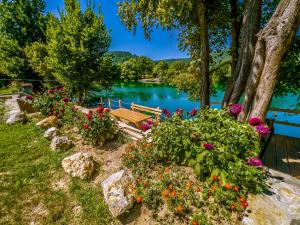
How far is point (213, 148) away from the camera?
2.55m

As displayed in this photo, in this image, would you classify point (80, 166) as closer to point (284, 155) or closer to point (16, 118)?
point (16, 118)

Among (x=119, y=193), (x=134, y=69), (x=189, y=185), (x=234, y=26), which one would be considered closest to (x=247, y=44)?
(x=234, y=26)

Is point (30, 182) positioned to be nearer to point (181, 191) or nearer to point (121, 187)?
point (121, 187)

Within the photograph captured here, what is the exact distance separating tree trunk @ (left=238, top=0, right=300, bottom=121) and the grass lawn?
3376 mm

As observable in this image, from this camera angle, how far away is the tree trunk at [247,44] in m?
3.60

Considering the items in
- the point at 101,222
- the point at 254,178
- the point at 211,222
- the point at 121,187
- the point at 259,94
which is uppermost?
the point at 259,94

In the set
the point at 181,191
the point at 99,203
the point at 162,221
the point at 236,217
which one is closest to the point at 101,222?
the point at 99,203

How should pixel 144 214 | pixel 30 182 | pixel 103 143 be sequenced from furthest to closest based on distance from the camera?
pixel 103 143 < pixel 30 182 < pixel 144 214

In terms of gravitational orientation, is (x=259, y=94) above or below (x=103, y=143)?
above

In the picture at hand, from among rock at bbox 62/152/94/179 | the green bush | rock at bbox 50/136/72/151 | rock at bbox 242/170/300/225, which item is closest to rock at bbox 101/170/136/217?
rock at bbox 62/152/94/179

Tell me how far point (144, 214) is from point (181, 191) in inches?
26.0

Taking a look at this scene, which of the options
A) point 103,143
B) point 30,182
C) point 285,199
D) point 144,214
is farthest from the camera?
point 103,143

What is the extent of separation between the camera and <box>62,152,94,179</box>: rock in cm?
296

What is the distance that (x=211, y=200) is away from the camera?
2.39m
